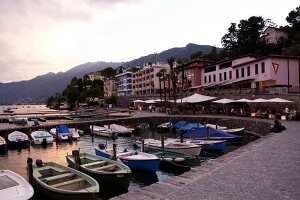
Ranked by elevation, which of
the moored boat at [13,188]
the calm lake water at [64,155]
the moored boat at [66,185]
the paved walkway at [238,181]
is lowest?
the calm lake water at [64,155]

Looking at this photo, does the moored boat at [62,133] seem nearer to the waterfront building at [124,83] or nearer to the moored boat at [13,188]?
the moored boat at [13,188]

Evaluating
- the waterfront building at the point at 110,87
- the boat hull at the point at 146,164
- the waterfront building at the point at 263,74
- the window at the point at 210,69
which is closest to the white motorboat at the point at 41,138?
the boat hull at the point at 146,164

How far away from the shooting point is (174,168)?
24.0 metres

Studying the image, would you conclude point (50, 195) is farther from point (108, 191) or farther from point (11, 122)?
point (11, 122)

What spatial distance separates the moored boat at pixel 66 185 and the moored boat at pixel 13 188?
3.76ft

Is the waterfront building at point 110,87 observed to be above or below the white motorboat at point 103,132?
above

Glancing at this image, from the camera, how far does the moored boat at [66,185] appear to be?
14438 mm

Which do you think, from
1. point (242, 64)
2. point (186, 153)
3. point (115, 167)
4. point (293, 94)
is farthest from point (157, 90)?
point (115, 167)

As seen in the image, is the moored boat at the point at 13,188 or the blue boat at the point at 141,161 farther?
the blue boat at the point at 141,161

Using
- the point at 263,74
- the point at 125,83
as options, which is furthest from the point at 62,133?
the point at 125,83

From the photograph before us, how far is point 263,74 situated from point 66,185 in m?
52.0

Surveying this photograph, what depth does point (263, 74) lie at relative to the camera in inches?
2355

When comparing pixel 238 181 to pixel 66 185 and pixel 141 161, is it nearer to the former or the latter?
pixel 66 185

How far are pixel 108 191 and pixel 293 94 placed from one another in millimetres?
36037
